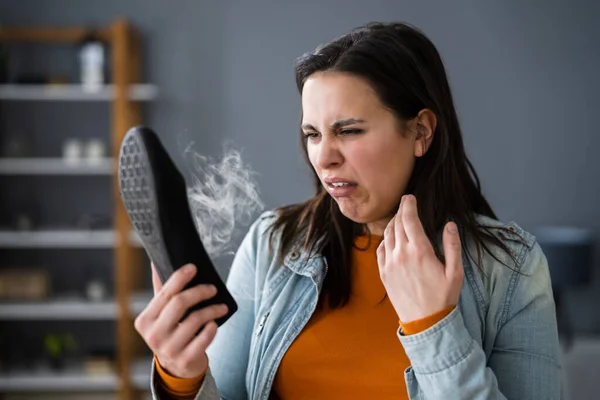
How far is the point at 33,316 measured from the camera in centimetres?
409

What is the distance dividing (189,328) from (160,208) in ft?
0.46

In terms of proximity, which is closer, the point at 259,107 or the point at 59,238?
the point at 59,238

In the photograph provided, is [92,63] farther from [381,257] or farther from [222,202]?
[381,257]

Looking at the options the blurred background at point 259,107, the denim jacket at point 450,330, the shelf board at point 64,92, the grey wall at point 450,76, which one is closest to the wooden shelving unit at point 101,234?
the shelf board at point 64,92

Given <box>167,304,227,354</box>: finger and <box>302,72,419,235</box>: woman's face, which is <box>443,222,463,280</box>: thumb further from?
<box>167,304,227,354</box>: finger

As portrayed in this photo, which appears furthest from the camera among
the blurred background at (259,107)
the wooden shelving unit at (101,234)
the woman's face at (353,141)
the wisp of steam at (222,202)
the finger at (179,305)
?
the blurred background at (259,107)

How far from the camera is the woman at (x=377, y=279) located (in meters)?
0.97

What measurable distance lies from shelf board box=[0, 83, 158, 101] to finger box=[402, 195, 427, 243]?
10.7 feet

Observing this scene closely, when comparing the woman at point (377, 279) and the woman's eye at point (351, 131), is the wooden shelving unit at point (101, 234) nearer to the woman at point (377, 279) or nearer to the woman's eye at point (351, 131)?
the woman at point (377, 279)

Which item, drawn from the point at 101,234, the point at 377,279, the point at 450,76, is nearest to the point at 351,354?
the point at 377,279

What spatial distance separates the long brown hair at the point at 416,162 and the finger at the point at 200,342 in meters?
0.31

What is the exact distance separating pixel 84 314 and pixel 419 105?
3284 millimetres

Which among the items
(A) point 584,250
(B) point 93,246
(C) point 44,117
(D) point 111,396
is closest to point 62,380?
(D) point 111,396

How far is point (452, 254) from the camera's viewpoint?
96cm
